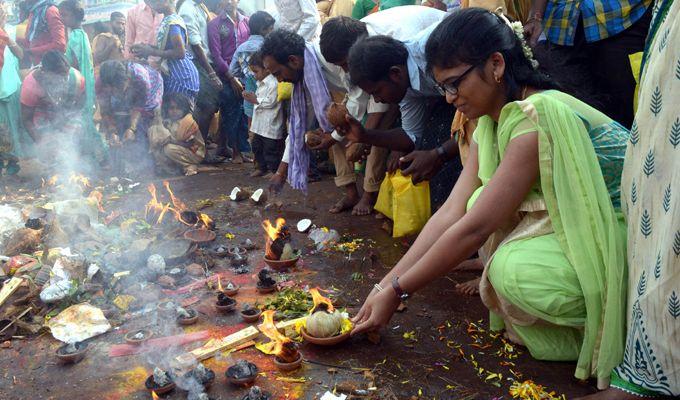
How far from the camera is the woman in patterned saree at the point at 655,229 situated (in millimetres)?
2346

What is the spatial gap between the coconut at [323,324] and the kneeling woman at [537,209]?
0.24m

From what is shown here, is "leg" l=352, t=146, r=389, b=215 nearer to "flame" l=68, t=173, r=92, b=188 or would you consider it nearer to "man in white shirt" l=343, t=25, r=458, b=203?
"man in white shirt" l=343, t=25, r=458, b=203

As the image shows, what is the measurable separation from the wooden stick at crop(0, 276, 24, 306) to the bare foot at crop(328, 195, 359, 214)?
3.42 m

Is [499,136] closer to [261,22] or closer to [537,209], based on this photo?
[537,209]

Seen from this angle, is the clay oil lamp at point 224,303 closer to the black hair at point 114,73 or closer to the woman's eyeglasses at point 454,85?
the woman's eyeglasses at point 454,85

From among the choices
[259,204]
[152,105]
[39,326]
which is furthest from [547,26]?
[152,105]

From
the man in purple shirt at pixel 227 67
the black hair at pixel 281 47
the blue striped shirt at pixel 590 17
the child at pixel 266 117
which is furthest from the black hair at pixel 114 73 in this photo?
the blue striped shirt at pixel 590 17

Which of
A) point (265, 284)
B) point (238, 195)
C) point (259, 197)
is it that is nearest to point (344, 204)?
point (259, 197)

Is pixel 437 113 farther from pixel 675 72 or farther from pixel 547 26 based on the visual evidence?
pixel 675 72

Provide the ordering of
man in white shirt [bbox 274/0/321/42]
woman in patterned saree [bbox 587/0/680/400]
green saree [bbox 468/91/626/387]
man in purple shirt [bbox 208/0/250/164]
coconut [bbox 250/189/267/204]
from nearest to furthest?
woman in patterned saree [bbox 587/0/680/400] → green saree [bbox 468/91/626/387] → coconut [bbox 250/189/267/204] → man in white shirt [bbox 274/0/321/42] → man in purple shirt [bbox 208/0/250/164]

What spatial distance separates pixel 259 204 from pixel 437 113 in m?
2.78

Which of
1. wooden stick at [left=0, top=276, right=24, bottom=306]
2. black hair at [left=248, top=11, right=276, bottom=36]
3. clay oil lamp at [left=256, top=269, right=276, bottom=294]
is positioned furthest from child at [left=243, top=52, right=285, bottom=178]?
wooden stick at [left=0, top=276, right=24, bottom=306]

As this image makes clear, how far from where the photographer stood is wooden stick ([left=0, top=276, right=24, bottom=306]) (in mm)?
4113

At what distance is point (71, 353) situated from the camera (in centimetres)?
349
